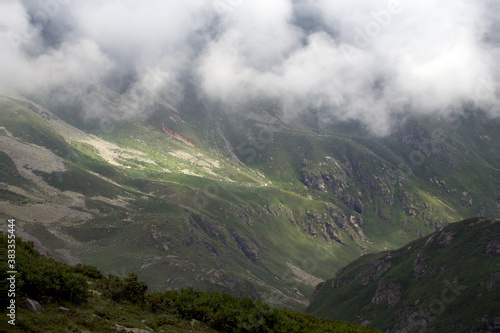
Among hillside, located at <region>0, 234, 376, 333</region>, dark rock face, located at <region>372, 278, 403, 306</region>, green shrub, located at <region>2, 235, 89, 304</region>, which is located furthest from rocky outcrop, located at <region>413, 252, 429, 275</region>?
green shrub, located at <region>2, 235, 89, 304</region>

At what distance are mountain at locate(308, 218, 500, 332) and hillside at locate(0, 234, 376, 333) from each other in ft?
434

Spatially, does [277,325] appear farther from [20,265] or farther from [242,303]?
[20,265]

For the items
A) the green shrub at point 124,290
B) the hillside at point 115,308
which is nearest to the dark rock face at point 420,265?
the hillside at point 115,308

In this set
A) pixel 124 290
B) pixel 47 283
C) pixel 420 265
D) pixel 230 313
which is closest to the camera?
pixel 47 283

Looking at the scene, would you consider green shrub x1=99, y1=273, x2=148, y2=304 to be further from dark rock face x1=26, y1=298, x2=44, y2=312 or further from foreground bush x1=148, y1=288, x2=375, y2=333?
dark rock face x1=26, y1=298, x2=44, y2=312

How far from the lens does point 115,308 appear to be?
950 inches

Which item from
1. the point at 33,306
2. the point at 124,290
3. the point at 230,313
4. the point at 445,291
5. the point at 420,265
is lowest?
the point at 33,306

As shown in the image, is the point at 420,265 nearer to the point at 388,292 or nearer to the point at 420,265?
the point at 420,265

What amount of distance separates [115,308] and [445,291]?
559 feet

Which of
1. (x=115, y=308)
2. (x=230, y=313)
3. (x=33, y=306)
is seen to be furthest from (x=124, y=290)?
(x=230, y=313)

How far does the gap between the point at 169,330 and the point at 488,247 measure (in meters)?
196

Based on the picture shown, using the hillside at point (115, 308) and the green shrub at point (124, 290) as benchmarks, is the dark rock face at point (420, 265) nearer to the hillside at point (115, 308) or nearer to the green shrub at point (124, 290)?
the hillside at point (115, 308)

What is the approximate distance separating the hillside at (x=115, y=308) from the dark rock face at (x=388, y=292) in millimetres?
174400

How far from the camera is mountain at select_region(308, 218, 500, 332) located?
431 feet
